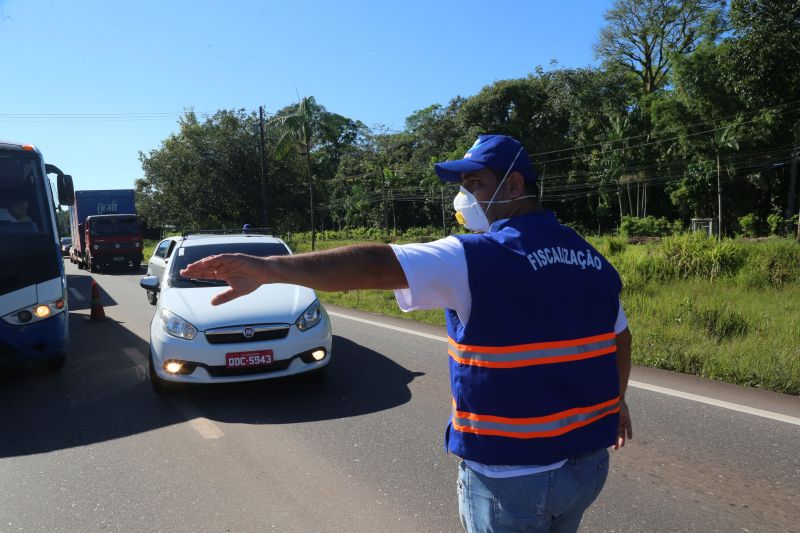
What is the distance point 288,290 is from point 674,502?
13.6ft

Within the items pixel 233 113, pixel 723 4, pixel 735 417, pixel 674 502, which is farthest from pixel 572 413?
pixel 723 4

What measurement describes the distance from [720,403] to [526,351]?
4.69 metres

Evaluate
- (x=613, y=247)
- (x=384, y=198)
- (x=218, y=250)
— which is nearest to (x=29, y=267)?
(x=218, y=250)

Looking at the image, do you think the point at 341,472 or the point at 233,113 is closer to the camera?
the point at 341,472

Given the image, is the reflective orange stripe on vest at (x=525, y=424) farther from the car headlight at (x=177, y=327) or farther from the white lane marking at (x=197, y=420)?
the car headlight at (x=177, y=327)

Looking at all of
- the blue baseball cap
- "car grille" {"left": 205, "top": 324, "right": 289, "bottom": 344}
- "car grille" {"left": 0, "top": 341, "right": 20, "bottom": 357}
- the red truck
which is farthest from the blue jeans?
the red truck

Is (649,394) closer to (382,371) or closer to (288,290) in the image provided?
(382,371)

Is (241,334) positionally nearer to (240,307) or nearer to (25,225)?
(240,307)

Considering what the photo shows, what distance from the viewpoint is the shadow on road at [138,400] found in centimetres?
519

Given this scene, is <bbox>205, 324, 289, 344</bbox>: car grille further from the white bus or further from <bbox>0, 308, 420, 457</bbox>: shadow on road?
the white bus

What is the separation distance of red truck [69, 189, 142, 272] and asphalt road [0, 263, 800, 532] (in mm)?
20549

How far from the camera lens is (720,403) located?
5.48 m

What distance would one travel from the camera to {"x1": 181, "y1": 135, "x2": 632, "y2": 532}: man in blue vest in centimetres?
164

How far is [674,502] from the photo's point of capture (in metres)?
3.66
